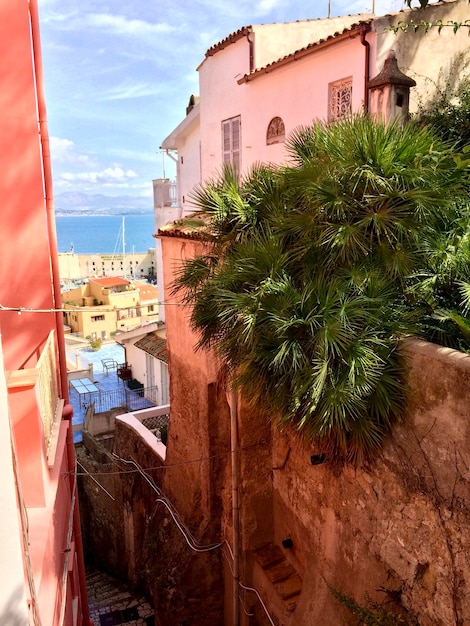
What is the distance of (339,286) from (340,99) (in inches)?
255

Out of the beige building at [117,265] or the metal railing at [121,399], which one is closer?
the metal railing at [121,399]

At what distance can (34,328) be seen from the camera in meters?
6.08

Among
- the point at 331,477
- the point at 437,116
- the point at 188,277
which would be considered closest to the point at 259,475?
the point at 331,477

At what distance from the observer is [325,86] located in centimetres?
993

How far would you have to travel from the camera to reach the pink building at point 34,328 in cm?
444

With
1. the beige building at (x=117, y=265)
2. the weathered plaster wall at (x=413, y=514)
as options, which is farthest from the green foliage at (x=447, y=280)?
the beige building at (x=117, y=265)

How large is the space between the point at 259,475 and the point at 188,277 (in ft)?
10.5

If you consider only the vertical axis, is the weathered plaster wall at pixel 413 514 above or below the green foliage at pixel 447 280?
below

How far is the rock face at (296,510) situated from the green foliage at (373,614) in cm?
9

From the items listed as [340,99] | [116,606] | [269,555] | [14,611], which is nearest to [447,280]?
[14,611]

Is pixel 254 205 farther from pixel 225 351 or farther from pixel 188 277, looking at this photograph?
pixel 225 351

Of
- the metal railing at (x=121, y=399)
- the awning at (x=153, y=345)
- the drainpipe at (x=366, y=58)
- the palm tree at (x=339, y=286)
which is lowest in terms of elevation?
the metal railing at (x=121, y=399)

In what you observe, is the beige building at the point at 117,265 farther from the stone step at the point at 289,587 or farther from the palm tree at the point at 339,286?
the palm tree at the point at 339,286

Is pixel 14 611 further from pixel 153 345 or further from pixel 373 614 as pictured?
pixel 153 345
